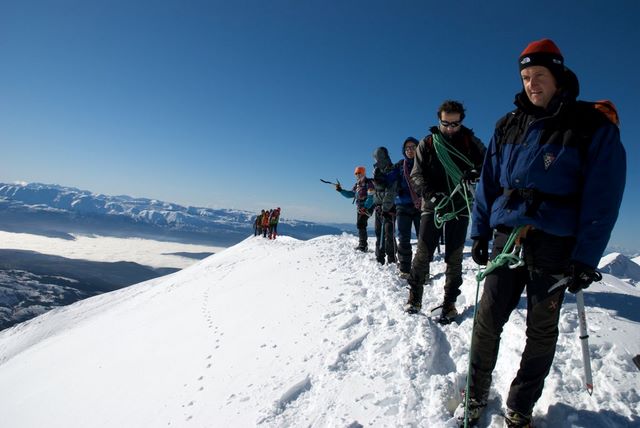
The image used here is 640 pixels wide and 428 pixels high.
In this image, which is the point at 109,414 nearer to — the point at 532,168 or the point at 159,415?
the point at 159,415

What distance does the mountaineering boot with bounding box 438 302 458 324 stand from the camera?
15.9 feet

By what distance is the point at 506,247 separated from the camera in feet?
8.87

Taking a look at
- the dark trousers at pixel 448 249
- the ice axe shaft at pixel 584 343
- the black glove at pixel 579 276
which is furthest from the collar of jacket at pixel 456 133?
the black glove at pixel 579 276

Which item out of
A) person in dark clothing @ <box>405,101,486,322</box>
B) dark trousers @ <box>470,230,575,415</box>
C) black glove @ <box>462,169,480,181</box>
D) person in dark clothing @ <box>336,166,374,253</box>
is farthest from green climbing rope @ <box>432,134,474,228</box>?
person in dark clothing @ <box>336,166,374,253</box>

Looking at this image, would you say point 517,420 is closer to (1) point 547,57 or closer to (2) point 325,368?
(2) point 325,368

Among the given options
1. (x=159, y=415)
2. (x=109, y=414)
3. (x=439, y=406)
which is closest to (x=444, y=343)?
(x=439, y=406)

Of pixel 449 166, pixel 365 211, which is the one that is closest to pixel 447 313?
pixel 449 166

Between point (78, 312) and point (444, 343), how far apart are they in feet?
111

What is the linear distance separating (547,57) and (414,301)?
369 cm

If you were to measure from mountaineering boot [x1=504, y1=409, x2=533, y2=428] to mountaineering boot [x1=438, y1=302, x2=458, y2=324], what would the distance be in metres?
2.26

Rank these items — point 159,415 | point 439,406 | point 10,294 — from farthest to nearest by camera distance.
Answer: point 10,294
point 159,415
point 439,406

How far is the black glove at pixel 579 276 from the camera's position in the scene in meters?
2.27

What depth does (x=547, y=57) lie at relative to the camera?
252 cm

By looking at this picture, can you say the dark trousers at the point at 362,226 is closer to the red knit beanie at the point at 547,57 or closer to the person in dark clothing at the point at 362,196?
the person in dark clothing at the point at 362,196
